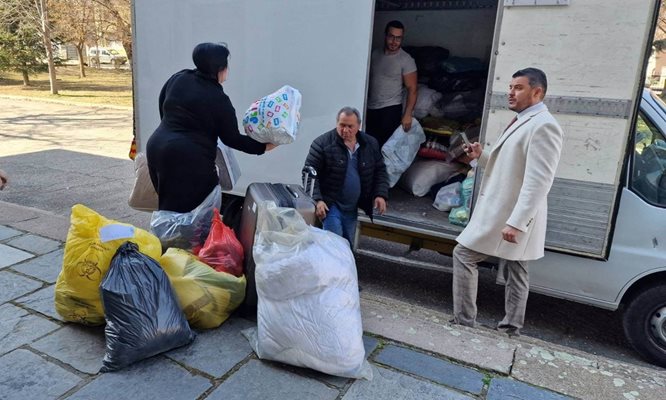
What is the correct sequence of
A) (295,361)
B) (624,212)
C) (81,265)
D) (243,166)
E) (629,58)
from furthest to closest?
(243,166), (624,212), (629,58), (81,265), (295,361)

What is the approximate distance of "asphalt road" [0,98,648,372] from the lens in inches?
156

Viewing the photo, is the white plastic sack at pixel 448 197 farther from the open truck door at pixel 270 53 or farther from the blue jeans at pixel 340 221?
the open truck door at pixel 270 53

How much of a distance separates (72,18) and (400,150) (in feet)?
73.7

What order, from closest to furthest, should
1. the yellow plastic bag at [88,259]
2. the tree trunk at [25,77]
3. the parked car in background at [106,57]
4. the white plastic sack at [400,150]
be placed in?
the yellow plastic bag at [88,259]
the white plastic sack at [400,150]
the tree trunk at [25,77]
the parked car in background at [106,57]

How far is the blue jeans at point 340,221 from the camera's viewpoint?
3.81 m

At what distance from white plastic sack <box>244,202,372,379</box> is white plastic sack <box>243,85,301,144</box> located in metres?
0.84

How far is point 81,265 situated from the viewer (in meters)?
2.63

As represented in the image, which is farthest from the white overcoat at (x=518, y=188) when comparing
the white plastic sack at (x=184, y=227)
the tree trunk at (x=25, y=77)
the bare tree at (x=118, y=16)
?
the tree trunk at (x=25, y=77)

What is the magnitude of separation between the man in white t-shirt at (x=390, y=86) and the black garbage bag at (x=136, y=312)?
3.04 meters

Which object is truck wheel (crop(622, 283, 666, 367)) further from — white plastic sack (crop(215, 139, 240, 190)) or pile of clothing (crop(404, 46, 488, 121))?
white plastic sack (crop(215, 139, 240, 190))

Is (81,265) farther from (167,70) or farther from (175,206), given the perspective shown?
(167,70)

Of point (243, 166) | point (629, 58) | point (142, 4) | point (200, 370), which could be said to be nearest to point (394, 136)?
point (243, 166)

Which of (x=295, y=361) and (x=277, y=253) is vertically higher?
(x=277, y=253)

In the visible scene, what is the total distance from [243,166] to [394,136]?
4.80ft
